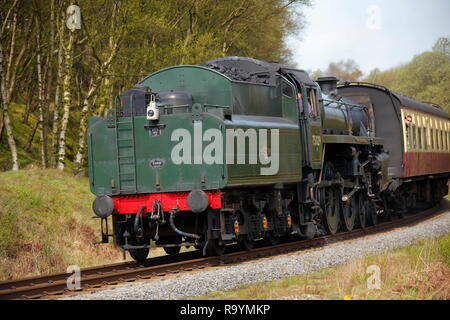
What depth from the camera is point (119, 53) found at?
22.0 metres

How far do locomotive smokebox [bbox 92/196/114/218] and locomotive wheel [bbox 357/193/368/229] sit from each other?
8525 mm

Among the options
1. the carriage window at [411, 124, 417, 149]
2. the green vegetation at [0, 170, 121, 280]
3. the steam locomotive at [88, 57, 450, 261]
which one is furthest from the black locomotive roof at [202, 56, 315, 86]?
the carriage window at [411, 124, 417, 149]

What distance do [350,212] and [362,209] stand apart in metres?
0.78

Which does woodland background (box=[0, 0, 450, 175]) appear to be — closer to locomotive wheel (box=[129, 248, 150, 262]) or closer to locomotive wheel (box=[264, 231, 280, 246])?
locomotive wheel (box=[264, 231, 280, 246])

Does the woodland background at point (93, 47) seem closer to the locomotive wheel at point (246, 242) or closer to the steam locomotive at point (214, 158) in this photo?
the steam locomotive at point (214, 158)

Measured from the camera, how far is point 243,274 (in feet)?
30.6

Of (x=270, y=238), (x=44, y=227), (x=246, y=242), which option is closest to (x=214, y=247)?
(x=246, y=242)

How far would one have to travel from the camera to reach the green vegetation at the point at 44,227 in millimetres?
12859

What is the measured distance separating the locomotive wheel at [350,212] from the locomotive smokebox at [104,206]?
24.0 ft

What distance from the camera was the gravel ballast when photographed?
8.06 m

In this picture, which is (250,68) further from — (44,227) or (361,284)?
(44,227)

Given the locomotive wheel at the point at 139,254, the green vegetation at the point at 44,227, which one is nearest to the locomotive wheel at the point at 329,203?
the locomotive wheel at the point at 139,254
